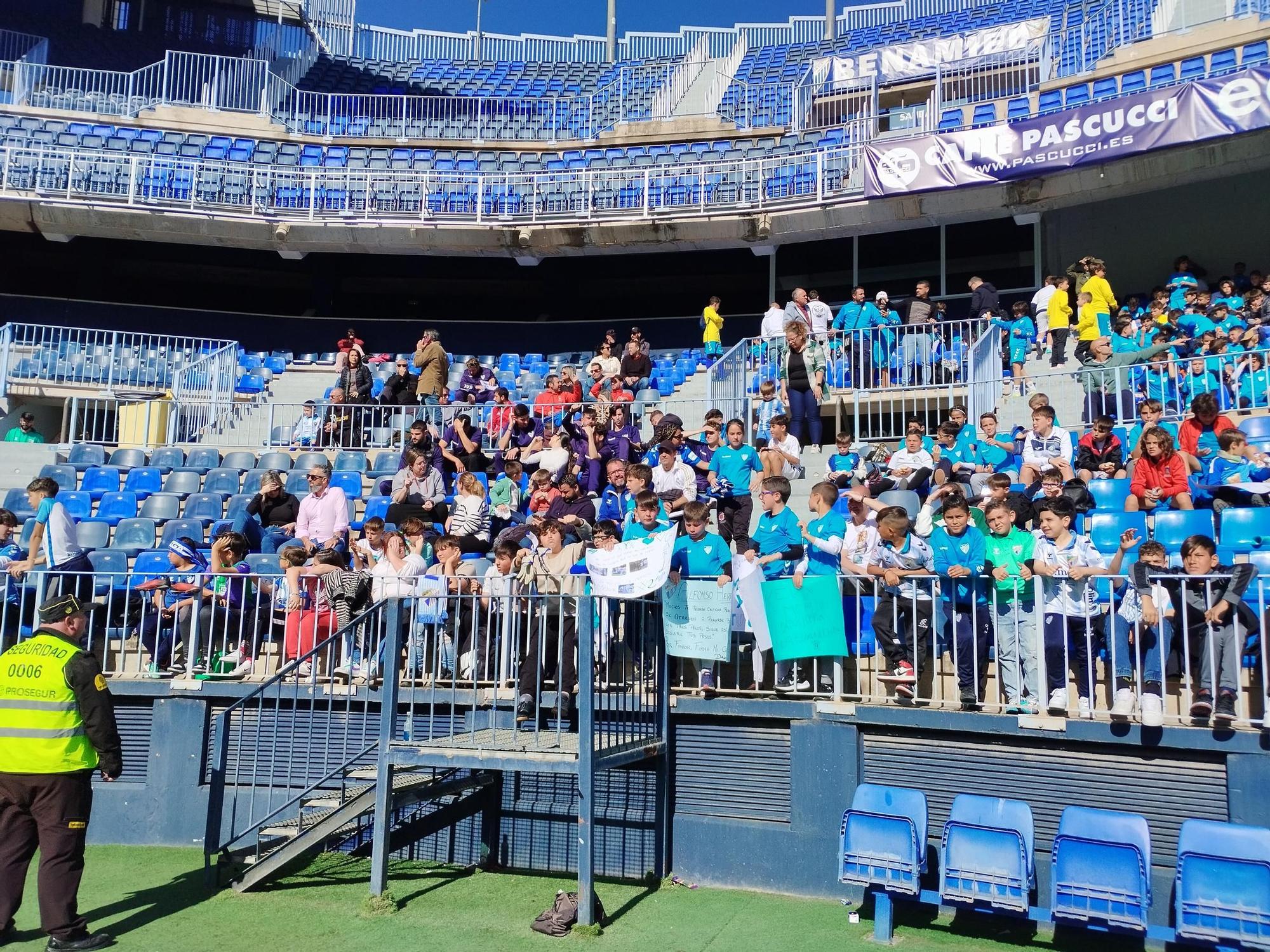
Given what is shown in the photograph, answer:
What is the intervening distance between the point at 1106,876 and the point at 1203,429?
18.3 ft

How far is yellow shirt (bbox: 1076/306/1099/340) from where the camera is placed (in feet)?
43.0

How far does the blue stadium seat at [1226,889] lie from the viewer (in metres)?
5.23

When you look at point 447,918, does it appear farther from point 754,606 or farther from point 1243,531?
point 1243,531

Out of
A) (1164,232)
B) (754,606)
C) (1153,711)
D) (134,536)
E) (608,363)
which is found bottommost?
(1153,711)

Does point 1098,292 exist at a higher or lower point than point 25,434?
higher

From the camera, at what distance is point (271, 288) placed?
22.0 meters

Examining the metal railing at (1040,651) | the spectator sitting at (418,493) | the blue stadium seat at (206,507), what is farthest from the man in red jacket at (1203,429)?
the blue stadium seat at (206,507)

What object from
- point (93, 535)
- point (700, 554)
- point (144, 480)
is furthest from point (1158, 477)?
point (144, 480)

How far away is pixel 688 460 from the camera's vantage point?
35.5 feet

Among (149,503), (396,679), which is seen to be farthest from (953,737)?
(149,503)

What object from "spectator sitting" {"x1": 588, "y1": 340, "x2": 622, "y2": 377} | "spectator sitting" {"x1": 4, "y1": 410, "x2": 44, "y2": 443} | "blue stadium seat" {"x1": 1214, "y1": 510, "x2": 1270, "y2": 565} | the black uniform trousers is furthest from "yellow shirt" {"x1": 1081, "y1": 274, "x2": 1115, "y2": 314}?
"spectator sitting" {"x1": 4, "y1": 410, "x2": 44, "y2": 443}

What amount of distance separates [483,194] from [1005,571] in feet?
48.3

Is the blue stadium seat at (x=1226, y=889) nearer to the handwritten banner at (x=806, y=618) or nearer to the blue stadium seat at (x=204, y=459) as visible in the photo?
the handwritten banner at (x=806, y=618)

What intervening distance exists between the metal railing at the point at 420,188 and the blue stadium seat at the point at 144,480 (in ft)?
24.0
